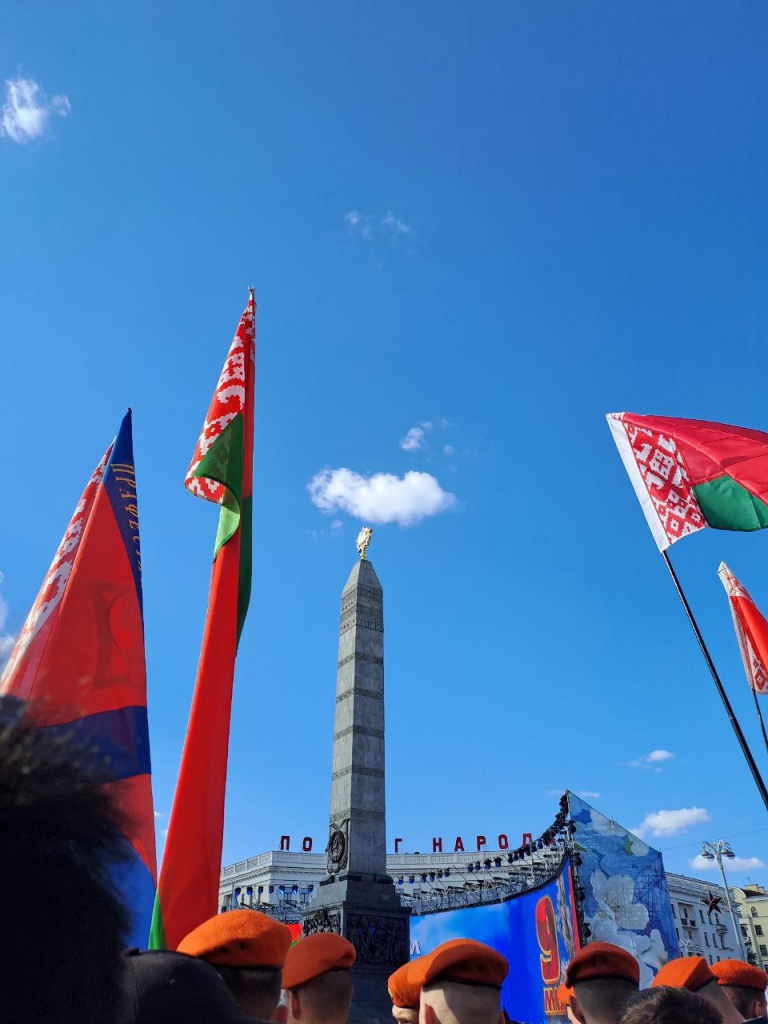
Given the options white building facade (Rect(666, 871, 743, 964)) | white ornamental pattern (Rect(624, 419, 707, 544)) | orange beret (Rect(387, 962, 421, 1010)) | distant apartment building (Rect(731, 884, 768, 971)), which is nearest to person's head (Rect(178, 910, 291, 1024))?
orange beret (Rect(387, 962, 421, 1010))

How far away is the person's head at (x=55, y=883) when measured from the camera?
3.02 feet

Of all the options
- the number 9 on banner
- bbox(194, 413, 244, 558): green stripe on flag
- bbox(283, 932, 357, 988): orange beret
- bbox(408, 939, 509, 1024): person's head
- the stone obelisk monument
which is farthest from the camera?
the number 9 on banner

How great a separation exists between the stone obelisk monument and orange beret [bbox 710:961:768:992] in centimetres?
788

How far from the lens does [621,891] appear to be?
20.6 metres

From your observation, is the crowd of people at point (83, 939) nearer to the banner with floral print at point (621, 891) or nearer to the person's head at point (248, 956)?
the person's head at point (248, 956)

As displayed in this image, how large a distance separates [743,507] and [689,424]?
0.98 metres

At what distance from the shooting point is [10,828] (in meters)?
0.98

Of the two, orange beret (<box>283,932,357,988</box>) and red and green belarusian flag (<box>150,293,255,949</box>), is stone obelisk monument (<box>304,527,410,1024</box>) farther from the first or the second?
orange beret (<box>283,932,357,988</box>)

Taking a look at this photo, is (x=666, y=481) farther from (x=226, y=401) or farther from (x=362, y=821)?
(x=362, y=821)

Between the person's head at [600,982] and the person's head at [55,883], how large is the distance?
91.2 inches

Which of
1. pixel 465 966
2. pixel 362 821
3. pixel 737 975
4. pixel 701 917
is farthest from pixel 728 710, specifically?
pixel 701 917

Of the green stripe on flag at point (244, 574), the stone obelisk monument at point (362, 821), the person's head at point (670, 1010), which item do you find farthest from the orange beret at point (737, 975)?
the stone obelisk monument at point (362, 821)

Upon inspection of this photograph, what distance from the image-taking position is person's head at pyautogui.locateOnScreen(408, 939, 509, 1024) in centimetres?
227

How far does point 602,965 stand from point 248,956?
5.42 feet
